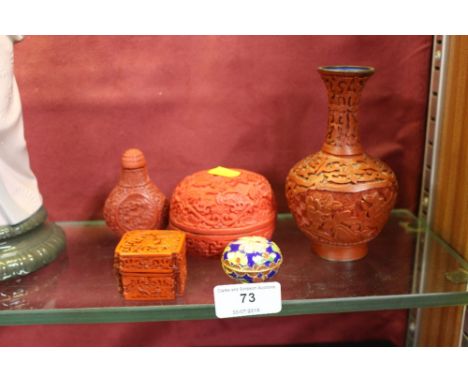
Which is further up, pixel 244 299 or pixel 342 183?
pixel 342 183

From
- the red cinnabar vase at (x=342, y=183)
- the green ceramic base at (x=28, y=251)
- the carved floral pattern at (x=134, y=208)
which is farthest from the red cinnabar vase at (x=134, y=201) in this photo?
the red cinnabar vase at (x=342, y=183)

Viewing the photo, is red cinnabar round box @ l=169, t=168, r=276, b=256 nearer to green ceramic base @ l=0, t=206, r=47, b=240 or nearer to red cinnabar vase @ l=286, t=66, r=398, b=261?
red cinnabar vase @ l=286, t=66, r=398, b=261

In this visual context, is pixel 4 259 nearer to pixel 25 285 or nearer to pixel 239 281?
pixel 25 285

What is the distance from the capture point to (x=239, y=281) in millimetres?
754

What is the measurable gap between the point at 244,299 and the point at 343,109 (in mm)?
320

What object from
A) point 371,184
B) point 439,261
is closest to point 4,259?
point 371,184

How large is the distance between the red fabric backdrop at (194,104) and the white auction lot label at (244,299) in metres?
0.30

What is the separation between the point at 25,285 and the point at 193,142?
370 mm

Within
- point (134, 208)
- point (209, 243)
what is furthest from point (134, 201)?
point (209, 243)

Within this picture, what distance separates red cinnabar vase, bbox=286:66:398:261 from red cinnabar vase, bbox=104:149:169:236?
22 cm

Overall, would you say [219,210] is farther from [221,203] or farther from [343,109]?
[343,109]

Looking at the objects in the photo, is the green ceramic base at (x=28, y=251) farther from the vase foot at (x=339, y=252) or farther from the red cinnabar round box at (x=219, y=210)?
the vase foot at (x=339, y=252)

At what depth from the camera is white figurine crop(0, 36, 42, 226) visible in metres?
0.73

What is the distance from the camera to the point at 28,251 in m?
0.80
